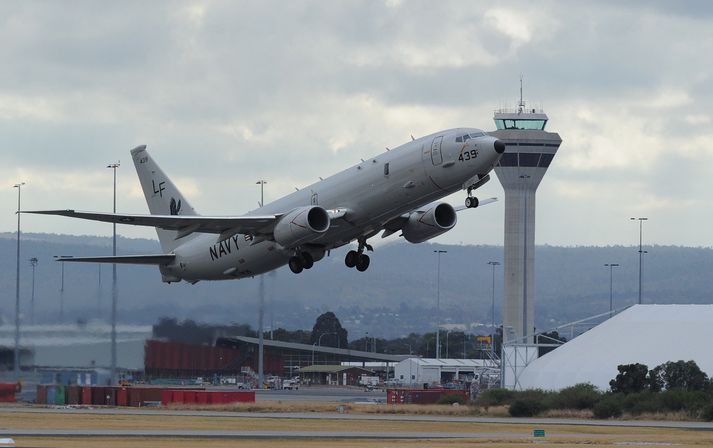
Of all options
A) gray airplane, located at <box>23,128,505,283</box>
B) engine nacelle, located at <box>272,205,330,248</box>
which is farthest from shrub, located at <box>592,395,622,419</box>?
engine nacelle, located at <box>272,205,330,248</box>

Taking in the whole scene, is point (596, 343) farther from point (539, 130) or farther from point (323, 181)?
point (539, 130)

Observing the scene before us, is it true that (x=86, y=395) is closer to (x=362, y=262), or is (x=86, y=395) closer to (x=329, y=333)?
(x=362, y=262)

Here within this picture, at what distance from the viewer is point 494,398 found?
99.4 m

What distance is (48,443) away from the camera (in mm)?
54438

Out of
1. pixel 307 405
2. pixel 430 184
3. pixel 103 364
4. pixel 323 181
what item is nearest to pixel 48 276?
pixel 103 364

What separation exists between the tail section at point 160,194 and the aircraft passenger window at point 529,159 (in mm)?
118629

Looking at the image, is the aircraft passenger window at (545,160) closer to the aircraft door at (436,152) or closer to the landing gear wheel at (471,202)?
the landing gear wheel at (471,202)

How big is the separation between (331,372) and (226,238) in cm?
10828

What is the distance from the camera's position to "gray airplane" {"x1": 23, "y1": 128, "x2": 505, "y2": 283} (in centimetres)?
6206

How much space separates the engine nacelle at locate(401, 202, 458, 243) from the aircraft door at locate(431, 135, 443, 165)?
700 cm

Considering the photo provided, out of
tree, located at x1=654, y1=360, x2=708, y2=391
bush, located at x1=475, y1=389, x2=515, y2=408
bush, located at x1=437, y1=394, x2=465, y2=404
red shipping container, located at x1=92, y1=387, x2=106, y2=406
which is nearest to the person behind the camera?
red shipping container, located at x1=92, y1=387, x2=106, y2=406

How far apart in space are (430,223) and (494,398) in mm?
33373

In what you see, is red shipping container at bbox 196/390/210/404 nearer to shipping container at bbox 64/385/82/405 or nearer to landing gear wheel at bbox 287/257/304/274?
shipping container at bbox 64/385/82/405

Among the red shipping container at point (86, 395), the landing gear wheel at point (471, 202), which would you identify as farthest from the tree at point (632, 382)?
the landing gear wheel at point (471, 202)
